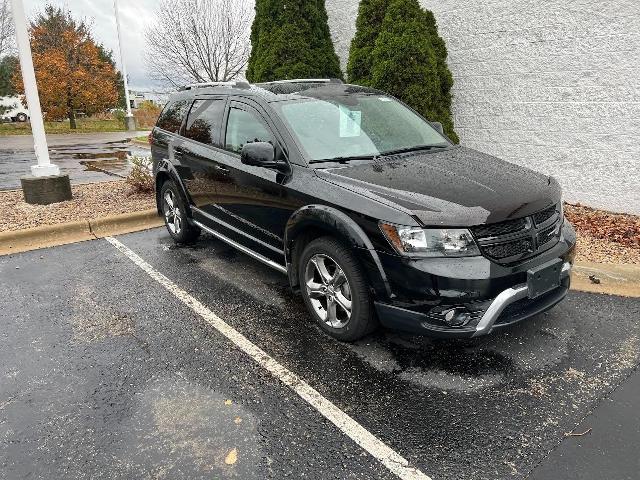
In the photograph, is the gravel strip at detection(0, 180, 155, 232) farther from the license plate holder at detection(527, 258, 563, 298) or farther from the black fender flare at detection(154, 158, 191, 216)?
the license plate holder at detection(527, 258, 563, 298)

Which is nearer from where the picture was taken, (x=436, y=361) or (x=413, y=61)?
(x=436, y=361)

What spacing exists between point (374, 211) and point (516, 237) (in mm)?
903

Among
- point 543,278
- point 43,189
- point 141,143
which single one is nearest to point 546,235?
point 543,278

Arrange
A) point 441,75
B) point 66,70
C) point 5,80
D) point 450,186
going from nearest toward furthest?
point 450,186 → point 441,75 → point 66,70 → point 5,80

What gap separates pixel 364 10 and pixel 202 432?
24.0 feet

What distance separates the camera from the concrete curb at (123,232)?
4371 mm

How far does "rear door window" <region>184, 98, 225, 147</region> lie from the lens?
4773 mm

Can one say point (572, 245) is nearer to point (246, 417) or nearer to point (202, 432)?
point (246, 417)

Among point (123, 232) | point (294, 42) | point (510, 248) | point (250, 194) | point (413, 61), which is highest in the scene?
point (294, 42)

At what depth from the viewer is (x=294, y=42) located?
891 centimetres

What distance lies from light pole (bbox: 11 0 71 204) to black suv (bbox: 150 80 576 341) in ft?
11.4

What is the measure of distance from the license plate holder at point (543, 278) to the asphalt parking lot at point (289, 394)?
52 cm

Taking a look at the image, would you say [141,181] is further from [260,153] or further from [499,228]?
[499,228]

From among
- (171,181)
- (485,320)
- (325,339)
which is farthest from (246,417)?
(171,181)
